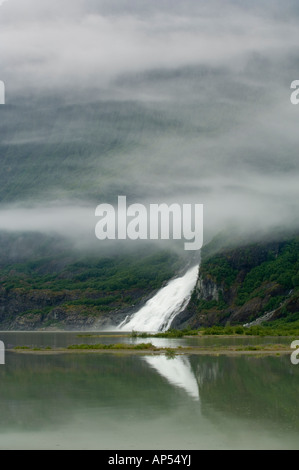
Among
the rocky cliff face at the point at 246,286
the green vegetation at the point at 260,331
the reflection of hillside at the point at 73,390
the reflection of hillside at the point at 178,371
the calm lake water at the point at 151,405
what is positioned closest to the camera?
the calm lake water at the point at 151,405

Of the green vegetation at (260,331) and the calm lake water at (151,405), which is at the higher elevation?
the green vegetation at (260,331)

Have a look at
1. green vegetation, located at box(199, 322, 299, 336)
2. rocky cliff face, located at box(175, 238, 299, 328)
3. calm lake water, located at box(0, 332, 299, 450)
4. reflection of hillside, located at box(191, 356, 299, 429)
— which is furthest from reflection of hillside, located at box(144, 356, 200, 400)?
rocky cliff face, located at box(175, 238, 299, 328)

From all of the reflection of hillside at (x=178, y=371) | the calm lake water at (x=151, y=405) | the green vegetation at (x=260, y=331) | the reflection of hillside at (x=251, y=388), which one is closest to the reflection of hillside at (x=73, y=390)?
A: the calm lake water at (x=151, y=405)

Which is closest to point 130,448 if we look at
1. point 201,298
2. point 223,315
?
point 223,315

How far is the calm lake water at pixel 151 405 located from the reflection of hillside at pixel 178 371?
81mm

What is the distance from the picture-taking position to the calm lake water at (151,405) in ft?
98.5

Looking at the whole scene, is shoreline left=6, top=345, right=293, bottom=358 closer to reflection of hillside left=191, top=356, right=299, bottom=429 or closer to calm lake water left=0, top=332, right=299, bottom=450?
reflection of hillside left=191, top=356, right=299, bottom=429

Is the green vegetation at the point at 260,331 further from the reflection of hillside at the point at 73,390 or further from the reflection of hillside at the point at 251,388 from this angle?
the reflection of hillside at the point at 73,390

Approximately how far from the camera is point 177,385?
47156 millimetres

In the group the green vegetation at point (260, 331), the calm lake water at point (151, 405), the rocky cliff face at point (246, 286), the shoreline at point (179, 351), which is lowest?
the calm lake water at point (151, 405)

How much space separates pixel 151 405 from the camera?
128ft

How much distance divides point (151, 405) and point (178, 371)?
679 inches

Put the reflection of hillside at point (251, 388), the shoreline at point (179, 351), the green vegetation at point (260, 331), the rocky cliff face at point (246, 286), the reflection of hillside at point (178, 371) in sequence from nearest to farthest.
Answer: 1. the reflection of hillside at point (251, 388)
2. the reflection of hillside at point (178, 371)
3. the shoreline at point (179, 351)
4. the green vegetation at point (260, 331)
5. the rocky cliff face at point (246, 286)
